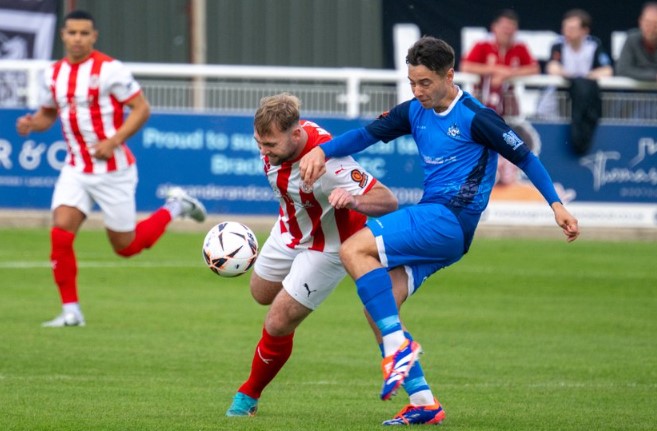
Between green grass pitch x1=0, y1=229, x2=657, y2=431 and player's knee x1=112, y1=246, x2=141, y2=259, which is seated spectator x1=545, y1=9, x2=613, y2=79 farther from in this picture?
player's knee x1=112, y1=246, x2=141, y2=259

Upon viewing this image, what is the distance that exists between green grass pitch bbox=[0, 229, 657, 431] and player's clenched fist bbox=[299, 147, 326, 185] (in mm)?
1236

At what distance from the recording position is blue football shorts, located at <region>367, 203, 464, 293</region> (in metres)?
7.13

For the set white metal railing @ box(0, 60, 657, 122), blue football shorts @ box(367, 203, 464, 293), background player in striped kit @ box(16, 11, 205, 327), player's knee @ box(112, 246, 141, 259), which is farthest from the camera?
white metal railing @ box(0, 60, 657, 122)

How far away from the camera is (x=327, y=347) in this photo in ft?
35.7

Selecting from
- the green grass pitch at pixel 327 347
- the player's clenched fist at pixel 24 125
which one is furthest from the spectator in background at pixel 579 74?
the player's clenched fist at pixel 24 125

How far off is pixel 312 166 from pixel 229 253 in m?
0.93

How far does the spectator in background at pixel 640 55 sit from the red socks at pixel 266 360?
12127mm

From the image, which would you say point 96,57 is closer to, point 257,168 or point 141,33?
point 257,168

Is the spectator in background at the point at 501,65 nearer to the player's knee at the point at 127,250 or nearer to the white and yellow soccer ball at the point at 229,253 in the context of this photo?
the player's knee at the point at 127,250

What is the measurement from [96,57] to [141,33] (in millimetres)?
10309

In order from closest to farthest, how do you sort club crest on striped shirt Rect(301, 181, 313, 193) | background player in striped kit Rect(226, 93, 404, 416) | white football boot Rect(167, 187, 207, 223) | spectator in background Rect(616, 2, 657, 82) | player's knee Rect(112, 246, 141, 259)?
club crest on striped shirt Rect(301, 181, 313, 193)
background player in striped kit Rect(226, 93, 404, 416)
player's knee Rect(112, 246, 141, 259)
white football boot Rect(167, 187, 207, 223)
spectator in background Rect(616, 2, 657, 82)

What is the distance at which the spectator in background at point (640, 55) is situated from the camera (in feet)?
61.7

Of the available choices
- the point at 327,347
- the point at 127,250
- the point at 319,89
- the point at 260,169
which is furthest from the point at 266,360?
the point at 319,89

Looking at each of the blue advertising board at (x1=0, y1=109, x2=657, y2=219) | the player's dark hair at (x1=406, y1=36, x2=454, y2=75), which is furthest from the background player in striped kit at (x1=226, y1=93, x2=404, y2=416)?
the blue advertising board at (x1=0, y1=109, x2=657, y2=219)
